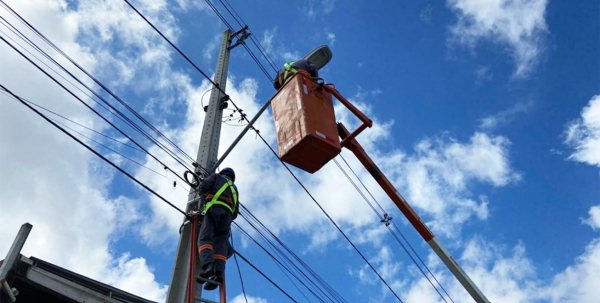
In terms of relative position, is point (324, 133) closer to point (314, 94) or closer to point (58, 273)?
point (314, 94)

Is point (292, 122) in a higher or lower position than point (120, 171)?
higher

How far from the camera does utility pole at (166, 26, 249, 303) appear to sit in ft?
19.3

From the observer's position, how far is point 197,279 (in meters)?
A: 5.88

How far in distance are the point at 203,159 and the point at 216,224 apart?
123 cm

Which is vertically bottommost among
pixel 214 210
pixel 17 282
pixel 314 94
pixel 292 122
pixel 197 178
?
pixel 17 282

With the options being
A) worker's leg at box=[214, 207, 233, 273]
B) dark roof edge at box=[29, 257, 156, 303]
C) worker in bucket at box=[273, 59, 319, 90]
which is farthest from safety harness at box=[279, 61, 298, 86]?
dark roof edge at box=[29, 257, 156, 303]

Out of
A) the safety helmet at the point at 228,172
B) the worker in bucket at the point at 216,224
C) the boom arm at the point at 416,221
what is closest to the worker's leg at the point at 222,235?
the worker in bucket at the point at 216,224

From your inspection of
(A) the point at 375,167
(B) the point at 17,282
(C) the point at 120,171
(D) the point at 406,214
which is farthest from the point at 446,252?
(B) the point at 17,282

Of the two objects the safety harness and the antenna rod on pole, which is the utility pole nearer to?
the antenna rod on pole

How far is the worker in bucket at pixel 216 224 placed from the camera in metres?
5.91

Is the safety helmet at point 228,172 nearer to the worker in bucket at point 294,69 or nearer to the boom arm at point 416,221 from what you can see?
the worker in bucket at point 294,69

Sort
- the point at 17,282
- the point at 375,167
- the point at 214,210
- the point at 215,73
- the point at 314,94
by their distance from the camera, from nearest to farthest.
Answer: the point at 17,282 → the point at 214,210 → the point at 314,94 → the point at 215,73 → the point at 375,167

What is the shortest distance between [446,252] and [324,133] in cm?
514

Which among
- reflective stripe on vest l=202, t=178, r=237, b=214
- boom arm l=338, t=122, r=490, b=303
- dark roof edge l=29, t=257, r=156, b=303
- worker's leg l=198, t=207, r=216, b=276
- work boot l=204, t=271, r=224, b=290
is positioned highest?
boom arm l=338, t=122, r=490, b=303
